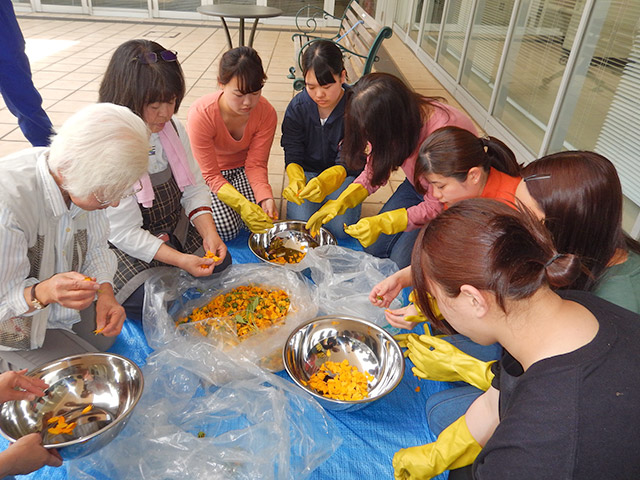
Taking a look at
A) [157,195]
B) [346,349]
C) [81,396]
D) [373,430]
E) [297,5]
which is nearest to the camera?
[81,396]

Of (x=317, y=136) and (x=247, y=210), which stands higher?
(x=317, y=136)

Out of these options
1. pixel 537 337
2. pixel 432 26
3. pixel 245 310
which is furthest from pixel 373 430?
pixel 432 26

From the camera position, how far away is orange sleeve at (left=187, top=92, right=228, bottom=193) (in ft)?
7.73

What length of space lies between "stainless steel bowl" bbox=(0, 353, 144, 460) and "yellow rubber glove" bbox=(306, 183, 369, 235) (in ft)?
3.91

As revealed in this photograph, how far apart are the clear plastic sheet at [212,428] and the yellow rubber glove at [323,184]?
1.12 metres

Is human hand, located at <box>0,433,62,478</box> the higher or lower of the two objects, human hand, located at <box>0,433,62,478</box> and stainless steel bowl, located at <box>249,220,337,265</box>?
the higher

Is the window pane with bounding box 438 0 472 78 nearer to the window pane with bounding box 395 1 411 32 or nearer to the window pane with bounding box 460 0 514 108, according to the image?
the window pane with bounding box 460 0 514 108

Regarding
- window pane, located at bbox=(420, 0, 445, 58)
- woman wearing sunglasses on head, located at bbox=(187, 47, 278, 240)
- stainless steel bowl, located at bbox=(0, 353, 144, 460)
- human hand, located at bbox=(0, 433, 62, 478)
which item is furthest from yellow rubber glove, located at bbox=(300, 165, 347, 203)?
window pane, located at bbox=(420, 0, 445, 58)

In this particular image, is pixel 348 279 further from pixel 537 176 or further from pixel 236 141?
pixel 236 141

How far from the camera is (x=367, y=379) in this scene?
1.71 m

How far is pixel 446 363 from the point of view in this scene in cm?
152

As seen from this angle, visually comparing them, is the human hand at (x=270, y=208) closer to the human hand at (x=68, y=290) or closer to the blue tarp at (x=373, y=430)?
the blue tarp at (x=373, y=430)

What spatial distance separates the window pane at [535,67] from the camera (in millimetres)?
3350

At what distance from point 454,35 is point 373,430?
555 cm
